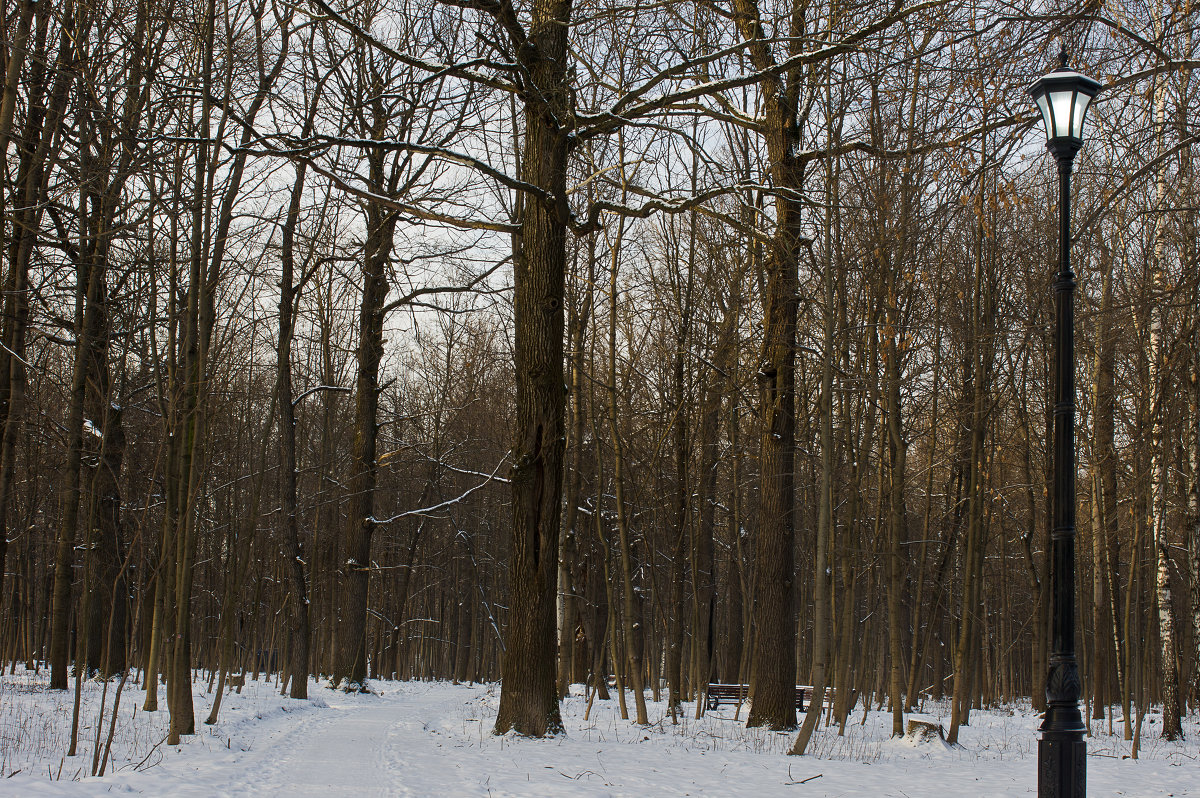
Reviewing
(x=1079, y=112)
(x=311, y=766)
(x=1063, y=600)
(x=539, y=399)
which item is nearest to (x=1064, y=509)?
(x=1063, y=600)

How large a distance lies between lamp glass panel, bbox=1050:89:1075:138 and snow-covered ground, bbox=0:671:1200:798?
5261 millimetres

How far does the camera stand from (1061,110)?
5.33 metres

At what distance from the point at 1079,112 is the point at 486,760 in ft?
23.7

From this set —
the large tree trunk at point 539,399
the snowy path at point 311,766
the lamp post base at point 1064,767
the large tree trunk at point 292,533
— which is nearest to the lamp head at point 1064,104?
the lamp post base at point 1064,767

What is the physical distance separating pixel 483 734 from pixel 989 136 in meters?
10.1

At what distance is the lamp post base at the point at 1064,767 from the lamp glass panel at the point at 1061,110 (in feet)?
12.0

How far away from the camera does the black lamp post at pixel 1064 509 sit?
15.8 feet

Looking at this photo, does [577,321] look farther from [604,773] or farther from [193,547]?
[604,773]

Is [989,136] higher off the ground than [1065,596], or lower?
higher

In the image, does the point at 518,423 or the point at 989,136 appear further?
the point at 989,136

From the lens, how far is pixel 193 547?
32.0 ft

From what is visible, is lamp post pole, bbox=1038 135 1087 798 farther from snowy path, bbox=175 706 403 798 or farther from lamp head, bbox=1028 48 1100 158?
Result: snowy path, bbox=175 706 403 798

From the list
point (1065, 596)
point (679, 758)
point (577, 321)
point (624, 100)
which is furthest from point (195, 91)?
point (1065, 596)

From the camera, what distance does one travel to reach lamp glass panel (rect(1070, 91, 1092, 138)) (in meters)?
5.30
